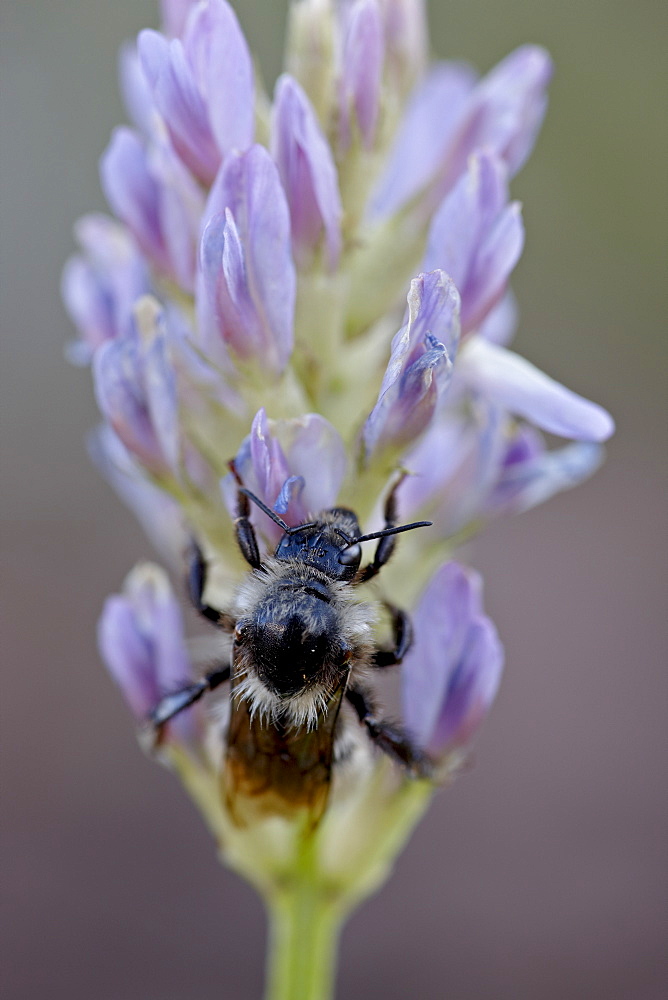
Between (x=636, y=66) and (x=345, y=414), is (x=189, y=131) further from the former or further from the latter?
(x=636, y=66)

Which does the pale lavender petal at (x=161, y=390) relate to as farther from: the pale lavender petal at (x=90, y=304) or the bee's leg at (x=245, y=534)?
the pale lavender petal at (x=90, y=304)

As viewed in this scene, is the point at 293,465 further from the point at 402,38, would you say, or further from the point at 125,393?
the point at 402,38

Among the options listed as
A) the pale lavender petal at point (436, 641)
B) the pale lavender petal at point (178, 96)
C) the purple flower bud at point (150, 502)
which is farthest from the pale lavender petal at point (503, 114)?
the purple flower bud at point (150, 502)

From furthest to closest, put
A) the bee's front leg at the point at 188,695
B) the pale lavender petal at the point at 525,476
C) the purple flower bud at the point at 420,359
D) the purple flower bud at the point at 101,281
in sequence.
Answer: the pale lavender petal at the point at 525,476
the purple flower bud at the point at 101,281
the bee's front leg at the point at 188,695
the purple flower bud at the point at 420,359

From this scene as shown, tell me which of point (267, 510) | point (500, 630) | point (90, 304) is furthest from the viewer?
point (500, 630)

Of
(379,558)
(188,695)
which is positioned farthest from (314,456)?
(188,695)

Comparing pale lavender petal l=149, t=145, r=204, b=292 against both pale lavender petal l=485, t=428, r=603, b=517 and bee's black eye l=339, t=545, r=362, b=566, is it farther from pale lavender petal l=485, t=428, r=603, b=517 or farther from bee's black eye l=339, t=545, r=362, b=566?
pale lavender petal l=485, t=428, r=603, b=517

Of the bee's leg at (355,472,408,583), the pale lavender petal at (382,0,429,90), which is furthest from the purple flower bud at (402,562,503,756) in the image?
the pale lavender petal at (382,0,429,90)
